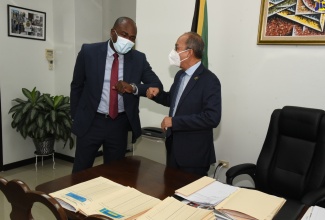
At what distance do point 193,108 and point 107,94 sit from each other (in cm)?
66

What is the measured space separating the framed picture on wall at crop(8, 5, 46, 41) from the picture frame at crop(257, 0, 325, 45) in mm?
2874

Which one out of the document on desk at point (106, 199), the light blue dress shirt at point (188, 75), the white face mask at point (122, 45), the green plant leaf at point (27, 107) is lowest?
the document on desk at point (106, 199)

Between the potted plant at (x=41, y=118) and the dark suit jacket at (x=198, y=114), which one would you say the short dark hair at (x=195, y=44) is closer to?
the dark suit jacket at (x=198, y=114)

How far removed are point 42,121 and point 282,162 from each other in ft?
9.03

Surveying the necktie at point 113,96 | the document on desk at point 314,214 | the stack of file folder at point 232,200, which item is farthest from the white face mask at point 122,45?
the document on desk at point 314,214

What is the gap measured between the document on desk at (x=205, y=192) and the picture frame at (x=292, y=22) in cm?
156

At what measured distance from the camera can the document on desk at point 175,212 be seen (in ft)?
3.57

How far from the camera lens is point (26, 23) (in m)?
3.73

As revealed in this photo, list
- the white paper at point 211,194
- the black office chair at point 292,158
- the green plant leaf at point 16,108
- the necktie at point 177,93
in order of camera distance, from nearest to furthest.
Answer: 1. the white paper at point 211,194
2. the black office chair at point 292,158
3. the necktie at point 177,93
4. the green plant leaf at point 16,108

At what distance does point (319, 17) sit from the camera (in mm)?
2285

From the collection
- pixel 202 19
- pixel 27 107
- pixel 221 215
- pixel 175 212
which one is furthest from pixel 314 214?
pixel 27 107

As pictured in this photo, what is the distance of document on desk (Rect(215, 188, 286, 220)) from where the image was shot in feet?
3.72

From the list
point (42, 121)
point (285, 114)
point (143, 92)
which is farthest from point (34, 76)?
point (285, 114)

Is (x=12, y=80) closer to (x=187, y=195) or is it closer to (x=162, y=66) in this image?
(x=162, y=66)
